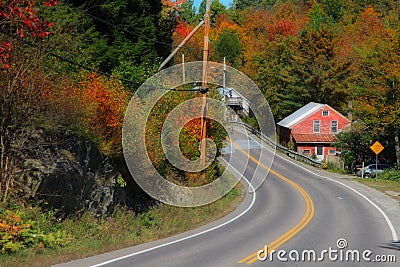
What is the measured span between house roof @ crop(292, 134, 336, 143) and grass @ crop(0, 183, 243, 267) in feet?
106

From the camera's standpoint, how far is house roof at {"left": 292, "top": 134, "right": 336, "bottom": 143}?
59125mm

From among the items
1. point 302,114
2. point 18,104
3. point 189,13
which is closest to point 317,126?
point 302,114

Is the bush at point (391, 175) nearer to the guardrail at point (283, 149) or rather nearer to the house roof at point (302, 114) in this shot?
the guardrail at point (283, 149)

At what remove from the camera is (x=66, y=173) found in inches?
708

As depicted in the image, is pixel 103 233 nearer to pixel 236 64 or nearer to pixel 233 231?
pixel 233 231

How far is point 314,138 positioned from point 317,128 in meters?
1.92

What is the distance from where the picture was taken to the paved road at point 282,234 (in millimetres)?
14625

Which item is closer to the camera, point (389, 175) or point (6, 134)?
point (6, 134)

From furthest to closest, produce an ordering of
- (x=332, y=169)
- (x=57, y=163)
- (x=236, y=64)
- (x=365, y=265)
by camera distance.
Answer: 1. (x=236, y=64)
2. (x=332, y=169)
3. (x=57, y=163)
4. (x=365, y=265)

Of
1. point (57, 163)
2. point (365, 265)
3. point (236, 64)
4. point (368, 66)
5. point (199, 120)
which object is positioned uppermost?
point (236, 64)

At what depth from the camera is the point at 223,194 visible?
31828 mm

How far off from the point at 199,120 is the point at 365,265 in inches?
659

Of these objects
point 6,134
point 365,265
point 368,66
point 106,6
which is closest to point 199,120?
point 106,6

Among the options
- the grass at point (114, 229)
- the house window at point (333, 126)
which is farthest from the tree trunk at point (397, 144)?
the grass at point (114, 229)
